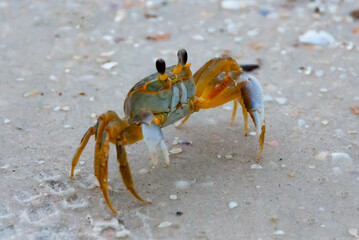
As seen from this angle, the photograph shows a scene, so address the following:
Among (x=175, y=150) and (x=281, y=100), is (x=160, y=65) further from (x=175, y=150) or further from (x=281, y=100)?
(x=281, y=100)

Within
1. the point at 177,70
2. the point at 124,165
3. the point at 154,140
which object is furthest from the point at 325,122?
the point at 124,165

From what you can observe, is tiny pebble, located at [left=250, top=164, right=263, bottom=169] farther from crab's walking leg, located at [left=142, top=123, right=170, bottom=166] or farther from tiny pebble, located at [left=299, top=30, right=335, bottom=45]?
tiny pebble, located at [left=299, top=30, right=335, bottom=45]

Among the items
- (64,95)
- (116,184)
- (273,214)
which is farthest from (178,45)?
(273,214)

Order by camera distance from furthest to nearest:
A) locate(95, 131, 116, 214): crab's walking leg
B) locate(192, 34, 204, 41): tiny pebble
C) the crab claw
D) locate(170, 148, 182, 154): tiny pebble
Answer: locate(192, 34, 204, 41): tiny pebble → locate(170, 148, 182, 154): tiny pebble → the crab claw → locate(95, 131, 116, 214): crab's walking leg

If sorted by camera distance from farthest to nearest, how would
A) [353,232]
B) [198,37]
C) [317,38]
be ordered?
[198,37]
[317,38]
[353,232]

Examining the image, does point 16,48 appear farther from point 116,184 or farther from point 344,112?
point 344,112

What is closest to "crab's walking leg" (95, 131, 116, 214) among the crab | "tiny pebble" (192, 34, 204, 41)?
the crab

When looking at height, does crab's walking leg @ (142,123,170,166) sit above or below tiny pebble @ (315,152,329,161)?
above
